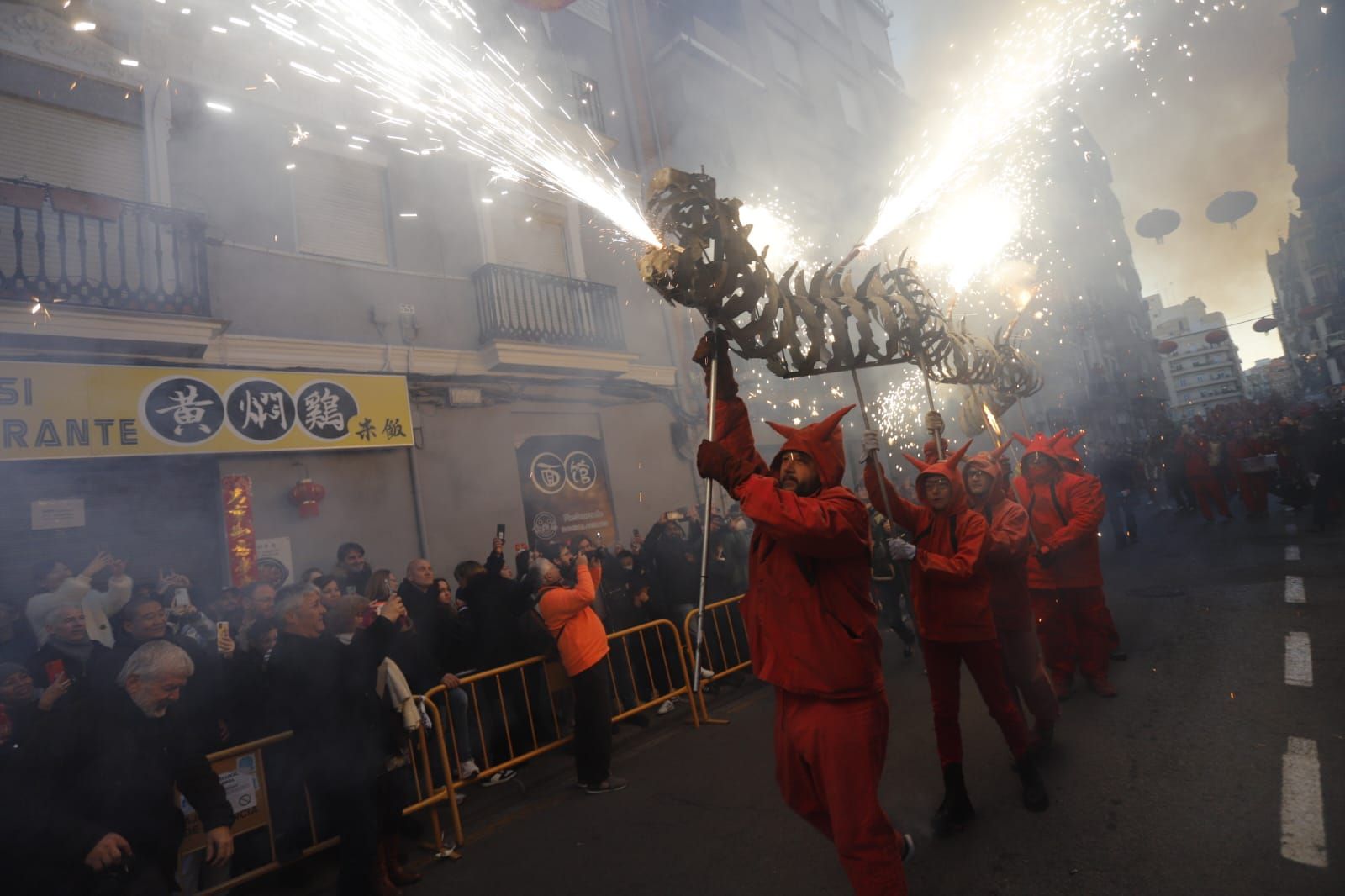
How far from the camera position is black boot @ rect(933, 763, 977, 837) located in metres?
3.57

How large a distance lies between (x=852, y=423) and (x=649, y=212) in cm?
1455

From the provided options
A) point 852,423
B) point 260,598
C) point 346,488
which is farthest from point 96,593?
point 852,423

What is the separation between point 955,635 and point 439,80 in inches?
276

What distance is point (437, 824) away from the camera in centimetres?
450

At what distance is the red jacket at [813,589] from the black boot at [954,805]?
1.24 m

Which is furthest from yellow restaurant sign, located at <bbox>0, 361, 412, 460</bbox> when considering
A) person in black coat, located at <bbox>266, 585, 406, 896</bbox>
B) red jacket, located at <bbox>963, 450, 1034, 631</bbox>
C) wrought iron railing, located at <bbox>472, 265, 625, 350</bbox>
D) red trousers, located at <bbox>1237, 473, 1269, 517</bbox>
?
red trousers, located at <bbox>1237, 473, 1269, 517</bbox>

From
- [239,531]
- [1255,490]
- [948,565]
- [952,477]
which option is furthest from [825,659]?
[1255,490]

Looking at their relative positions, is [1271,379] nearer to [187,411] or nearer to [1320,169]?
[1320,169]

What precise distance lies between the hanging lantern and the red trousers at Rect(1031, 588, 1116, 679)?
762cm

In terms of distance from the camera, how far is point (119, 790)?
279 cm

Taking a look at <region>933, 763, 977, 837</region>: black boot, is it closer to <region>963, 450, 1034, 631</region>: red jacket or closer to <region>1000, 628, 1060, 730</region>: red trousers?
<region>1000, 628, 1060, 730</region>: red trousers

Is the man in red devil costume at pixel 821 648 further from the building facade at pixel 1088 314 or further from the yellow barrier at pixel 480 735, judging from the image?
the building facade at pixel 1088 314

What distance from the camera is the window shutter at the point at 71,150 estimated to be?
745 cm

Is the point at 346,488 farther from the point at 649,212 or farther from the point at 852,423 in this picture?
the point at 852,423
